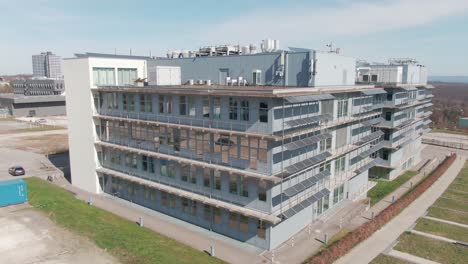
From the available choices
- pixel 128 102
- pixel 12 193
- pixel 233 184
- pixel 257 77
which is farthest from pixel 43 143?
pixel 233 184

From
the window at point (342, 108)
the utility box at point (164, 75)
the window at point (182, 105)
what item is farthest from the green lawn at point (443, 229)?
the utility box at point (164, 75)

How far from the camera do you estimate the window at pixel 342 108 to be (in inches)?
1479

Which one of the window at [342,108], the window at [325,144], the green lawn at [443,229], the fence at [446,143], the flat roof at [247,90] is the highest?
the flat roof at [247,90]

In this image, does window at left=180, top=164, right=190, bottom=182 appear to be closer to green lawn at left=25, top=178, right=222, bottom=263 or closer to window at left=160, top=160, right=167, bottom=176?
window at left=160, top=160, right=167, bottom=176

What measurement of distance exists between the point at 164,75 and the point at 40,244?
20.9m

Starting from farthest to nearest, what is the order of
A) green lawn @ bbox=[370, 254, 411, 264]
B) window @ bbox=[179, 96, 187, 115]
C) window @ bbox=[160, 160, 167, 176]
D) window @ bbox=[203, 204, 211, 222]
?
window @ bbox=[160, 160, 167, 176]
window @ bbox=[203, 204, 211, 222]
window @ bbox=[179, 96, 187, 115]
green lawn @ bbox=[370, 254, 411, 264]

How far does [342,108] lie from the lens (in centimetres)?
3806

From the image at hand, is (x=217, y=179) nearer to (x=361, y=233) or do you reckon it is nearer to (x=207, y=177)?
(x=207, y=177)

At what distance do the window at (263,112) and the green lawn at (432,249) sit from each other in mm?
16571

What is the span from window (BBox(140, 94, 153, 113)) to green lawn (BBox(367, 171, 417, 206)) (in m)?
28.0

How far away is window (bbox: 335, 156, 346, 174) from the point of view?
128 ft

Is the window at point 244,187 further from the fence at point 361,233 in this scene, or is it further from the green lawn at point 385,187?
the green lawn at point 385,187

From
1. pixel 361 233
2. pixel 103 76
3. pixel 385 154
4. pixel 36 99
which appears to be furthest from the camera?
pixel 36 99

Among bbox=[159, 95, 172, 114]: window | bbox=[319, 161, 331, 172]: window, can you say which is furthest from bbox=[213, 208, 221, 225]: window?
bbox=[319, 161, 331, 172]: window
